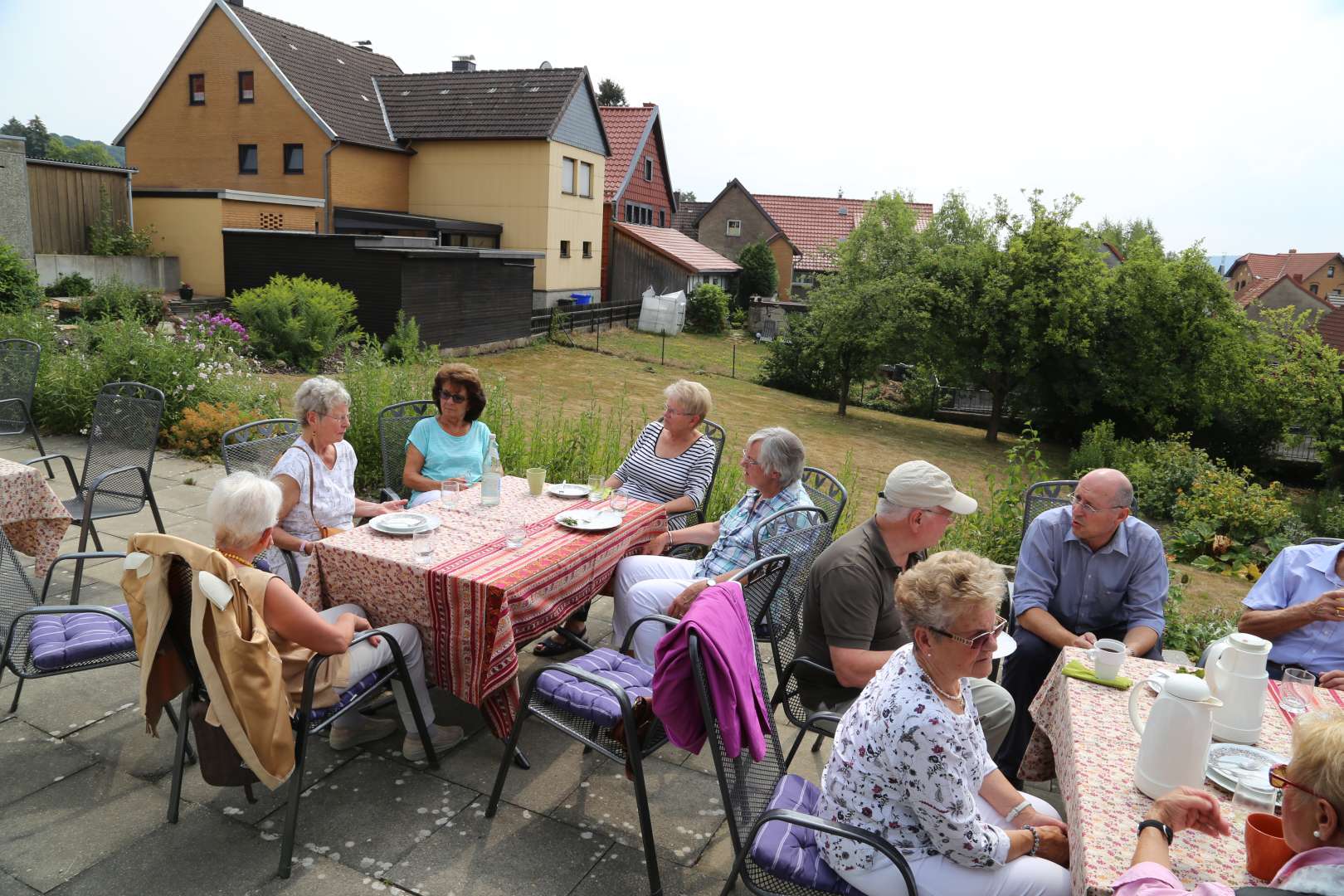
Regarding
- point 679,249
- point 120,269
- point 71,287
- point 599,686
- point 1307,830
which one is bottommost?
point 599,686

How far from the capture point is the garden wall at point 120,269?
669 inches

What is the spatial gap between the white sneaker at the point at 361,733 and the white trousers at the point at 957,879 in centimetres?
221

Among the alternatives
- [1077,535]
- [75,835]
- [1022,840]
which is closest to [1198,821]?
[1022,840]

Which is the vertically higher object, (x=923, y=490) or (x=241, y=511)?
(x=923, y=490)

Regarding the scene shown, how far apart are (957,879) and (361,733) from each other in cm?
248

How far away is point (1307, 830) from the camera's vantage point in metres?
1.71

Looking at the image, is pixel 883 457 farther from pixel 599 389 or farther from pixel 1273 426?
pixel 1273 426

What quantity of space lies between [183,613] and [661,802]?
186 cm

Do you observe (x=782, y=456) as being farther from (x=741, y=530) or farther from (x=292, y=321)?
(x=292, y=321)

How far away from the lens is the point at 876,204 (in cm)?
3089

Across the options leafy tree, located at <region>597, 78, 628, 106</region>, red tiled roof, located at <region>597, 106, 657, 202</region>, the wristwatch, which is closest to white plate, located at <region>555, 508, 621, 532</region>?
the wristwatch

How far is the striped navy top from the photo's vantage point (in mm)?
5223

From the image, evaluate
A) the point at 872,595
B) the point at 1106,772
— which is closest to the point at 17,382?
the point at 872,595

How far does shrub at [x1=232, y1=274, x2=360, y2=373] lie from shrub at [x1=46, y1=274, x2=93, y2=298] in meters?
3.51
